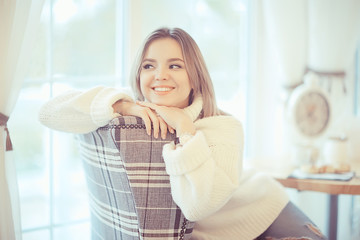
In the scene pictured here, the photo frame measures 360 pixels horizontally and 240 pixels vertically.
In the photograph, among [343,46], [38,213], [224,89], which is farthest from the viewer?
[224,89]

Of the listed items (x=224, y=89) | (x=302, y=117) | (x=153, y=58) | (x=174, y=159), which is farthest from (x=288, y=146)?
(x=174, y=159)

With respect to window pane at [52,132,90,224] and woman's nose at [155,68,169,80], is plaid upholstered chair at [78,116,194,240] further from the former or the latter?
window pane at [52,132,90,224]

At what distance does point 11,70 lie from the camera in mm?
1560

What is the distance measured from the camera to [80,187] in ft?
7.18

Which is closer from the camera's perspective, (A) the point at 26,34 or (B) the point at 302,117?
(A) the point at 26,34

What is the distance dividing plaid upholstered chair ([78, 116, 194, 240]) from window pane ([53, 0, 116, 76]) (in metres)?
0.76

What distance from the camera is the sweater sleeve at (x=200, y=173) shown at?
122cm

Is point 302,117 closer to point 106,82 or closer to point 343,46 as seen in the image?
point 343,46

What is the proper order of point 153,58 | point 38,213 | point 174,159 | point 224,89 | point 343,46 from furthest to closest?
point 224,89 → point 343,46 → point 38,213 → point 153,58 → point 174,159

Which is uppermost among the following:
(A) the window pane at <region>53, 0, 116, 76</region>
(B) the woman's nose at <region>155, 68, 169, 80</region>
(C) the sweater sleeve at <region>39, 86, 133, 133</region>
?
(A) the window pane at <region>53, 0, 116, 76</region>

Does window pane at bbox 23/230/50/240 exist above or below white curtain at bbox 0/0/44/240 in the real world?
below

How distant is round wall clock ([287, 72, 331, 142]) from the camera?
230cm

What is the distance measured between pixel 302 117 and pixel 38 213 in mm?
1357

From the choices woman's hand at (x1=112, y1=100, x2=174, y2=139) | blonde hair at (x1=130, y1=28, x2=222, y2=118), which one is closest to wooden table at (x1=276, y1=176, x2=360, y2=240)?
blonde hair at (x1=130, y1=28, x2=222, y2=118)
